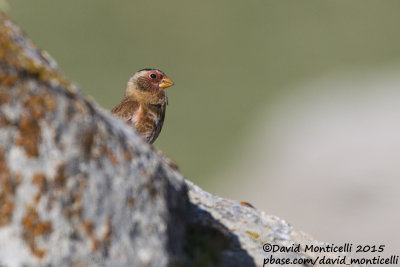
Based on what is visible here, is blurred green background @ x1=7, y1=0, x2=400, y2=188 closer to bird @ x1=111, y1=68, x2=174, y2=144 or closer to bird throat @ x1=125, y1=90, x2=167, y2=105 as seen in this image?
bird @ x1=111, y1=68, x2=174, y2=144

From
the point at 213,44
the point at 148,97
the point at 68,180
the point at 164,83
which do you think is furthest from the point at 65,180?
the point at 213,44

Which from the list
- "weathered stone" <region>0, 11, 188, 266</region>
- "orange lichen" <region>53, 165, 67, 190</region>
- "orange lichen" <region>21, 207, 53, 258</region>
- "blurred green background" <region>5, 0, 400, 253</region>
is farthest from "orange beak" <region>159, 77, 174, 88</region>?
"blurred green background" <region>5, 0, 400, 253</region>

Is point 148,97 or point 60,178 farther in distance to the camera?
point 148,97

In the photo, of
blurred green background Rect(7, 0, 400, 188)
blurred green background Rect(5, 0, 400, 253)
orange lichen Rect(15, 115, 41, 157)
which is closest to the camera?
orange lichen Rect(15, 115, 41, 157)

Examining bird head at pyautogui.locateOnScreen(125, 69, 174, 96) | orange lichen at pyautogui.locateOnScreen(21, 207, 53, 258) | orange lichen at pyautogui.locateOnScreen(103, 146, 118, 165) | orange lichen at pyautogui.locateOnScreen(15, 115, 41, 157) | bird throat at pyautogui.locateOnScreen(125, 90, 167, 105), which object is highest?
bird head at pyautogui.locateOnScreen(125, 69, 174, 96)

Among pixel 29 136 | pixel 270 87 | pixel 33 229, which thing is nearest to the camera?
pixel 33 229

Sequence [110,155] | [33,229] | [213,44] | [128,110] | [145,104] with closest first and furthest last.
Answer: [33,229], [110,155], [128,110], [145,104], [213,44]

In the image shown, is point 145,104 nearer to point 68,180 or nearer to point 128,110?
point 128,110

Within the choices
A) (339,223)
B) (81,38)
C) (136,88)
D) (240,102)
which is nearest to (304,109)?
(240,102)

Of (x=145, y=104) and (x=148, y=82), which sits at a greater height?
(x=148, y=82)
